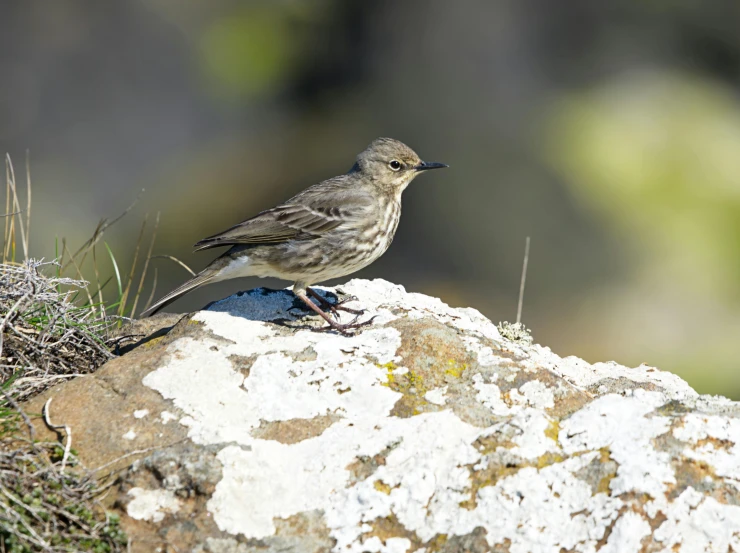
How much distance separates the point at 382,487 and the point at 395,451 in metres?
0.22

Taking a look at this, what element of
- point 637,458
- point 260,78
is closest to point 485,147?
point 260,78

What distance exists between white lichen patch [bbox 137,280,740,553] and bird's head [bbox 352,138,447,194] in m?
2.30

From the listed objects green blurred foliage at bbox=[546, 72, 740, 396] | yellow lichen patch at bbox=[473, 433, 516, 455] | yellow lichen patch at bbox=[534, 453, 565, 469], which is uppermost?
yellow lichen patch at bbox=[534, 453, 565, 469]

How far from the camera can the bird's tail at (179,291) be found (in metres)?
5.51

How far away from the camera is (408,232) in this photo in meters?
11.6

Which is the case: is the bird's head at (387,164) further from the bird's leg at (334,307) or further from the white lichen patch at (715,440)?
the white lichen patch at (715,440)

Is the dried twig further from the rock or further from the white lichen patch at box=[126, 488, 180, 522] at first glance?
the white lichen patch at box=[126, 488, 180, 522]

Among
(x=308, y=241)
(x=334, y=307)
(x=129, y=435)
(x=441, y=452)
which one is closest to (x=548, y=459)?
(x=441, y=452)

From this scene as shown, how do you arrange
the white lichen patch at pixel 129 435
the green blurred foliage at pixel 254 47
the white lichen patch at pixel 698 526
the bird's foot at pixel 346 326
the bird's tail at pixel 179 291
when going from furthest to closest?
the green blurred foliage at pixel 254 47 < the bird's tail at pixel 179 291 < the bird's foot at pixel 346 326 < the white lichen patch at pixel 129 435 < the white lichen patch at pixel 698 526

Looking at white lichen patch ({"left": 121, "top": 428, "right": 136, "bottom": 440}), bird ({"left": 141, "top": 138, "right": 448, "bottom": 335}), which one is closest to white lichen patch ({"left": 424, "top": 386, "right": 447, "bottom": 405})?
white lichen patch ({"left": 121, "top": 428, "right": 136, "bottom": 440})

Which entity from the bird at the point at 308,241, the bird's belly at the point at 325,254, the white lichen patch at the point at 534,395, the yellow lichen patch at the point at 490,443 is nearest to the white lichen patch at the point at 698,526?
the yellow lichen patch at the point at 490,443

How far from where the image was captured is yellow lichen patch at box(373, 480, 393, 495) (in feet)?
11.1

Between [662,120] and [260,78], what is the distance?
21.6ft

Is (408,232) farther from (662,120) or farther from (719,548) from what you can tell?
(719,548)
